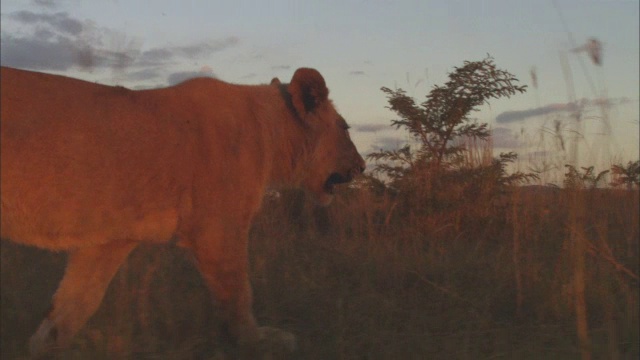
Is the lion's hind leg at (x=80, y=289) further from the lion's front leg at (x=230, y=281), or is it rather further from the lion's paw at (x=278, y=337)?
the lion's paw at (x=278, y=337)

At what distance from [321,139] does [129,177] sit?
1.99 metres

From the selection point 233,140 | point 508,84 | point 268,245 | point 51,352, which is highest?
point 508,84

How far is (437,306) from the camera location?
19.1ft

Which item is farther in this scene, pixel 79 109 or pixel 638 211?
pixel 638 211

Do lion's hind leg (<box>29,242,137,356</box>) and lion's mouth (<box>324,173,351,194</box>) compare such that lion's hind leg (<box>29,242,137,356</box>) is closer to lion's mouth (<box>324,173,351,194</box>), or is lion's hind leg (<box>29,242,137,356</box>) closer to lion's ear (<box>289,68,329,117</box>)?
lion's ear (<box>289,68,329,117</box>)

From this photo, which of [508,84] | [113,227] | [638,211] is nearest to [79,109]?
[113,227]

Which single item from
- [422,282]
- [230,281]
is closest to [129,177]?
[230,281]

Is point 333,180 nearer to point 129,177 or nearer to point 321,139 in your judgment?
point 321,139

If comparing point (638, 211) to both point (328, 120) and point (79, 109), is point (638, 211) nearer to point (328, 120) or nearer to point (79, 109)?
point (328, 120)

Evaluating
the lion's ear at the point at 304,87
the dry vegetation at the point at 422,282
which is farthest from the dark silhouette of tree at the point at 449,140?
the lion's ear at the point at 304,87

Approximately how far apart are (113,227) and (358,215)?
4.38m

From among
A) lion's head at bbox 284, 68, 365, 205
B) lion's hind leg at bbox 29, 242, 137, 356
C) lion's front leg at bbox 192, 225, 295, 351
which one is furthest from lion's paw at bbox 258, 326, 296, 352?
lion's head at bbox 284, 68, 365, 205

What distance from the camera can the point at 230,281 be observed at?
4879mm

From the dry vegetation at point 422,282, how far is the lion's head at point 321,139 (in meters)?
0.78
